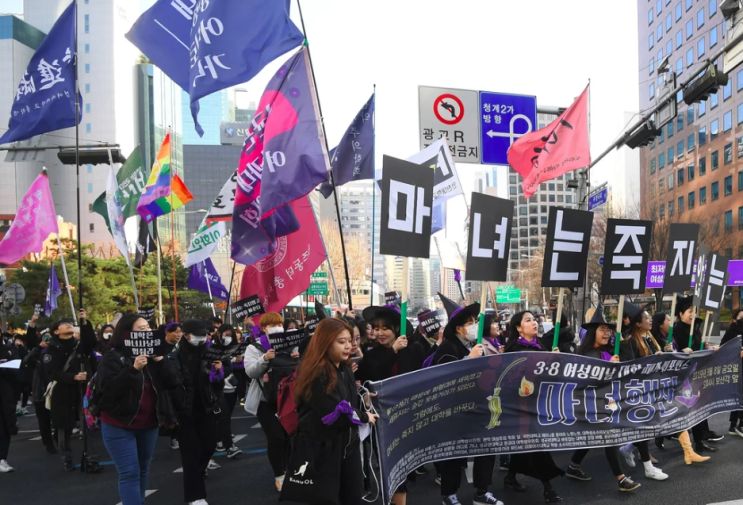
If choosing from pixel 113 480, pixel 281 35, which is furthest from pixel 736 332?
pixel 113 480

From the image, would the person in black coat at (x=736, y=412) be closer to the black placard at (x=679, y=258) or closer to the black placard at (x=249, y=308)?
the black placard at (x=679, y=258)

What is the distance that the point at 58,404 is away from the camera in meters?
8.73

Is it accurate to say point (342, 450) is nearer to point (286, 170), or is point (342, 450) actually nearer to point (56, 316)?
point (286, 170)

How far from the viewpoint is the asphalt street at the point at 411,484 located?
20.9ft

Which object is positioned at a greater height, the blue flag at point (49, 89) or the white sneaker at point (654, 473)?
the blue flag at point (49, 89)

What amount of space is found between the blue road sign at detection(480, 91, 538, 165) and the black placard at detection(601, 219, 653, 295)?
5035mm

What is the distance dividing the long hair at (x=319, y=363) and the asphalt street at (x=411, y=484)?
2722mm

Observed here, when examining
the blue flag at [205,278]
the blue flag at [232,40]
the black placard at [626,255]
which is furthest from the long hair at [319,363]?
the blue flag at [205,278]

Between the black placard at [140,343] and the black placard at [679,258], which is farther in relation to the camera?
the black placard at [679,258]

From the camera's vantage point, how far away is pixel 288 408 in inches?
202

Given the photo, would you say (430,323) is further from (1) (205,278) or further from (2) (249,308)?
(1) (205,278)

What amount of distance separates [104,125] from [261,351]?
93175 millimetres

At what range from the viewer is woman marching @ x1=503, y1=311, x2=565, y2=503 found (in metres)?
6.30

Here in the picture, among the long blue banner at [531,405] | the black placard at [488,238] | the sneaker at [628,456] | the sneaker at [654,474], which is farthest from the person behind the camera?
the sneaker at [628,456]
